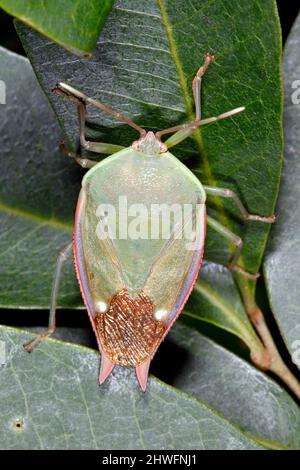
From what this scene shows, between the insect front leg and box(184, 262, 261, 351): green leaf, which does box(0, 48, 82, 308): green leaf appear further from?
box(184, 262, 261, 351): green leaf

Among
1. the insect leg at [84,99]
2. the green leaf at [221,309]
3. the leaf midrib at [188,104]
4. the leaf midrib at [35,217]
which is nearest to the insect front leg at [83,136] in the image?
the insect leg at [84,99]

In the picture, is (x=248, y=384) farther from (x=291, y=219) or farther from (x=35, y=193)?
(x=35, y=193)

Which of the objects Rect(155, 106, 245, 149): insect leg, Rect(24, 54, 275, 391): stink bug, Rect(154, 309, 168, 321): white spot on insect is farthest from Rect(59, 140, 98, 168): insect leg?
Rect(154, 309, 168, 321): white spot on insect

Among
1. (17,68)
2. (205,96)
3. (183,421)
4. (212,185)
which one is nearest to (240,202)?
(212,185)

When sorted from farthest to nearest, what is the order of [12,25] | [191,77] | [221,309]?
[12,25] < [221,309] < [191,77]

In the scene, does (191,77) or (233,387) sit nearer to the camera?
(191,77)

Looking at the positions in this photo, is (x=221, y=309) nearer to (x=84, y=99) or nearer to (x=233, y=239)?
(x=233, y=239)

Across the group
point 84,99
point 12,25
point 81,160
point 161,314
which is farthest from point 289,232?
point 12,25
